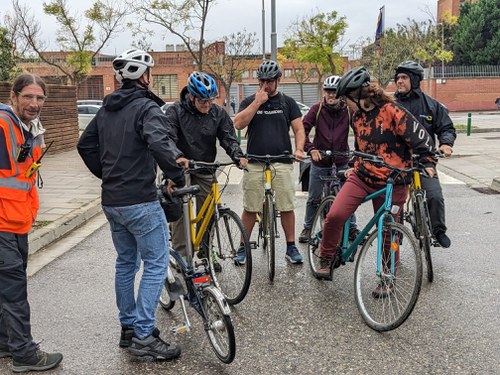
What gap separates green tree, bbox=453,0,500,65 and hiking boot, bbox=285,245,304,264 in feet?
146

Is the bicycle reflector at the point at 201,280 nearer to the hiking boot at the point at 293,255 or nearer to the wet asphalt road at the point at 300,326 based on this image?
the wet asphalt road at the point at 300,326

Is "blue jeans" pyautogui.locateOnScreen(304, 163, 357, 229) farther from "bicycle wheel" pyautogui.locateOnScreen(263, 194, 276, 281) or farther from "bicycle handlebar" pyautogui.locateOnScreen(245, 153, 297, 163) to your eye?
"bicycle wheel" pyautogui.locateOnScreen(263, 194, 276, 281)

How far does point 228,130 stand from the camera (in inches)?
199

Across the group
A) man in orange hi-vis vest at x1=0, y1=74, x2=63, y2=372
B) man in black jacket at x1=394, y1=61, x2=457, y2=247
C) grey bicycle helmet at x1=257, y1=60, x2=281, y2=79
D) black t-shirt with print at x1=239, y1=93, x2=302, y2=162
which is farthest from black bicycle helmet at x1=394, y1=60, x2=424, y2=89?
man in orange hi-vis vest at x1=0, y1=74, x2=63, y2=372

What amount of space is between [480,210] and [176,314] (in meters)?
5.44

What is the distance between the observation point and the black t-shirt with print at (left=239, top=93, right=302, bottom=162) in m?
5.41

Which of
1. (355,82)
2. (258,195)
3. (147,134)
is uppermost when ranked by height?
(355,82)

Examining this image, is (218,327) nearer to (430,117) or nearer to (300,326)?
(300,326)

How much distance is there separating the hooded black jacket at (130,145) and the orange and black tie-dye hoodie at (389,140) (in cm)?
171

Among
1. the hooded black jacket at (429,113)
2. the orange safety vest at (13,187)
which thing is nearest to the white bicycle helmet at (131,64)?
the orange safety vest at (13,187)

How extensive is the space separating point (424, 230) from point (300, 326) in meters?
1.47

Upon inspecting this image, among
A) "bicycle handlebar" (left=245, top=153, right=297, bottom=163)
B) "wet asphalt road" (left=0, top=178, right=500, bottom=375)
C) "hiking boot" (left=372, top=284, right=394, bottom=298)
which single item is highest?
"bicycle handlebar" (left=245, top=153, right=297, bottom=163)

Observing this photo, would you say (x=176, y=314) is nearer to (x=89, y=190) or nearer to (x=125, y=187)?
(x=125, y=187)

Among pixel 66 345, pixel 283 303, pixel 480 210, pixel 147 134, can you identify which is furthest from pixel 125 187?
pixel 480 210
